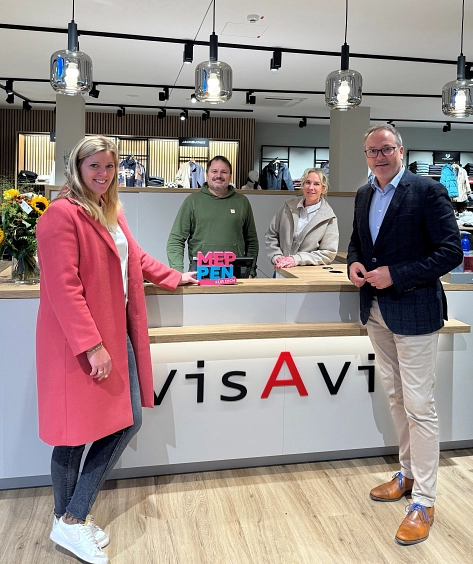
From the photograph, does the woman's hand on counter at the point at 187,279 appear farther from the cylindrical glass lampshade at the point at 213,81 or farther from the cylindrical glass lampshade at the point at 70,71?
the cylindrical glass lampshade at the point at 70,71

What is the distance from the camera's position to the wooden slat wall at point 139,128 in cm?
1332

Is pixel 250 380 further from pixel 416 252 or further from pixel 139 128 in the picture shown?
pixel 139 128

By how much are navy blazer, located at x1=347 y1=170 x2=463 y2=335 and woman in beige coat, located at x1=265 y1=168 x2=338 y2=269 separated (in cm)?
147

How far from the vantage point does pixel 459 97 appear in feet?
13.2

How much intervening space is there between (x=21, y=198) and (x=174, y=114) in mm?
10688

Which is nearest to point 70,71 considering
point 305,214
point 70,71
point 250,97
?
point 70,71

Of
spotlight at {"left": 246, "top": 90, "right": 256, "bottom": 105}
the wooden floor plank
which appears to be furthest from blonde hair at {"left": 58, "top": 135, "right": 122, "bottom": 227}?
spotlight at {"left": 246, "top": 90, "right": 256, "bottom": 105}

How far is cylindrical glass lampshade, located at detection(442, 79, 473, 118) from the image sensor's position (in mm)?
4004

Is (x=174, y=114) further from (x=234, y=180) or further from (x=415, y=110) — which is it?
(x=415, y=110)

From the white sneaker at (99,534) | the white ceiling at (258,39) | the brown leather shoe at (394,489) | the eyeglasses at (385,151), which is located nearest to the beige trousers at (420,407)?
the brown leather shoe at (394,489)

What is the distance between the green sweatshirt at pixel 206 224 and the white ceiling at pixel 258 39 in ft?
6.35

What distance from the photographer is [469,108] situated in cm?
405

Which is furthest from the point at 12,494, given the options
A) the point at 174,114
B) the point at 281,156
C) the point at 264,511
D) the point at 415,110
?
the point at 281,156

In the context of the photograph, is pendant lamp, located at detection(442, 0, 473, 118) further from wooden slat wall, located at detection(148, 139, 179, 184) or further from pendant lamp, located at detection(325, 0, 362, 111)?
wooden slat wall, located at detection(148, 139, 179, 184)
